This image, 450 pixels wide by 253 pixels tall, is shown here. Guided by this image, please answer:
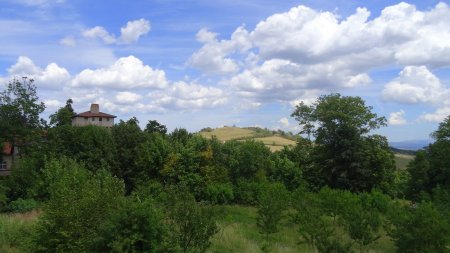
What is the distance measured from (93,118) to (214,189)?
51.7 m

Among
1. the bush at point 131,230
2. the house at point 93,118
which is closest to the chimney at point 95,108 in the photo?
the house at point 93,118

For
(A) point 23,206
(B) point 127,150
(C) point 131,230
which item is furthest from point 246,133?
(C) point 131,230

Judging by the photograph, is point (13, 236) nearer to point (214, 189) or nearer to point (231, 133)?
point (214, 189)

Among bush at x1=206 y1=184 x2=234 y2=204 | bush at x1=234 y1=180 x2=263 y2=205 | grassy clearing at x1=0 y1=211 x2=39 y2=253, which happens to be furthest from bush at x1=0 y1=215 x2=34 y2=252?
bush at x1=234 y1=180 x2=263 y2=205

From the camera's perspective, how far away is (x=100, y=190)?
39.3 ft

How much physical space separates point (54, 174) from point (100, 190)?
17240mm

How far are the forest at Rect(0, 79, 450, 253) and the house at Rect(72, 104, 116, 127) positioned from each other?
14.6m

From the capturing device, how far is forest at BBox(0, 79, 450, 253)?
11297 mm

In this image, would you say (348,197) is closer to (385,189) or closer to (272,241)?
(272,241)

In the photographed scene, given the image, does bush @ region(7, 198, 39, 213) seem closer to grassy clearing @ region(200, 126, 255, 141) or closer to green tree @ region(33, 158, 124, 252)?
green tree @ region(33, 158, 124, 252)

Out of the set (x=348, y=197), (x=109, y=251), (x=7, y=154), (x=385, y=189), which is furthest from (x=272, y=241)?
(x=7, y=154)

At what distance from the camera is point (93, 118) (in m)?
82.1

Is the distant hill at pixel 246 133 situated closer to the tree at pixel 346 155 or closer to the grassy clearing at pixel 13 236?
the tree at pixel 346 155

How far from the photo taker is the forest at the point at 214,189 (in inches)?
445
